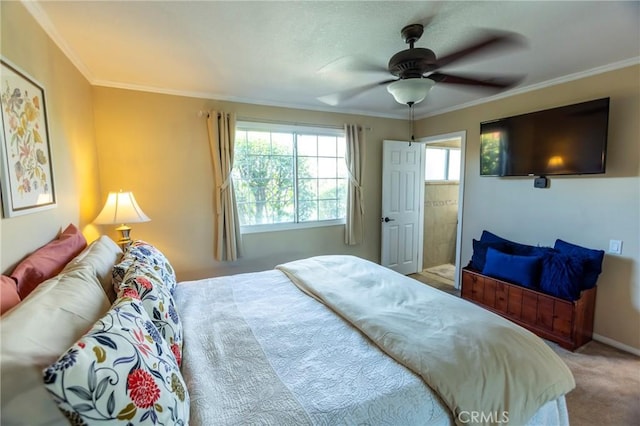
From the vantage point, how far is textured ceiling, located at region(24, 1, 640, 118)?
1641mm

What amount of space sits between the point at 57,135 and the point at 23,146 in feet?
1.79

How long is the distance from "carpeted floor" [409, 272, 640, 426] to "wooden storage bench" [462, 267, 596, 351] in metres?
0.12

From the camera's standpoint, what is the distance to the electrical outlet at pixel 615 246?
250cm

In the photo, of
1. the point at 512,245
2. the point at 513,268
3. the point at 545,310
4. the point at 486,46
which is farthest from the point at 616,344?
the point at 486,46

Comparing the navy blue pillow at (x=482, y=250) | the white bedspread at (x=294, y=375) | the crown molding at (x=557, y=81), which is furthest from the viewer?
the navy blue pillow at (x=482, y=250)

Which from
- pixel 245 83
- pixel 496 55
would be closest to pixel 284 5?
pixel 245 83

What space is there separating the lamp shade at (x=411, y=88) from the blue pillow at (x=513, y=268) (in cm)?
194

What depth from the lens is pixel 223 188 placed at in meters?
3.24

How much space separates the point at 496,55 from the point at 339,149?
6.94 feet

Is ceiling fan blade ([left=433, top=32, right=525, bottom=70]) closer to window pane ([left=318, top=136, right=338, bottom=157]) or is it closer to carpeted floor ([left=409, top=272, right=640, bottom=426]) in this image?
window pane ([left=318, top=136, right=338, bottom=157])

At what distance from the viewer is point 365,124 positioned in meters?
4.08

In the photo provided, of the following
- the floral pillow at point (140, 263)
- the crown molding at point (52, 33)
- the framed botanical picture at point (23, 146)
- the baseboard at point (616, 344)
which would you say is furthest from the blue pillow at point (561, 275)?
the crown molding at point (52, 33)

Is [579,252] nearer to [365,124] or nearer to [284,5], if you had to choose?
[365,124]

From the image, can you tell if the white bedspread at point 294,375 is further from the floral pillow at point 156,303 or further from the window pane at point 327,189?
the window pane at point 327,189
